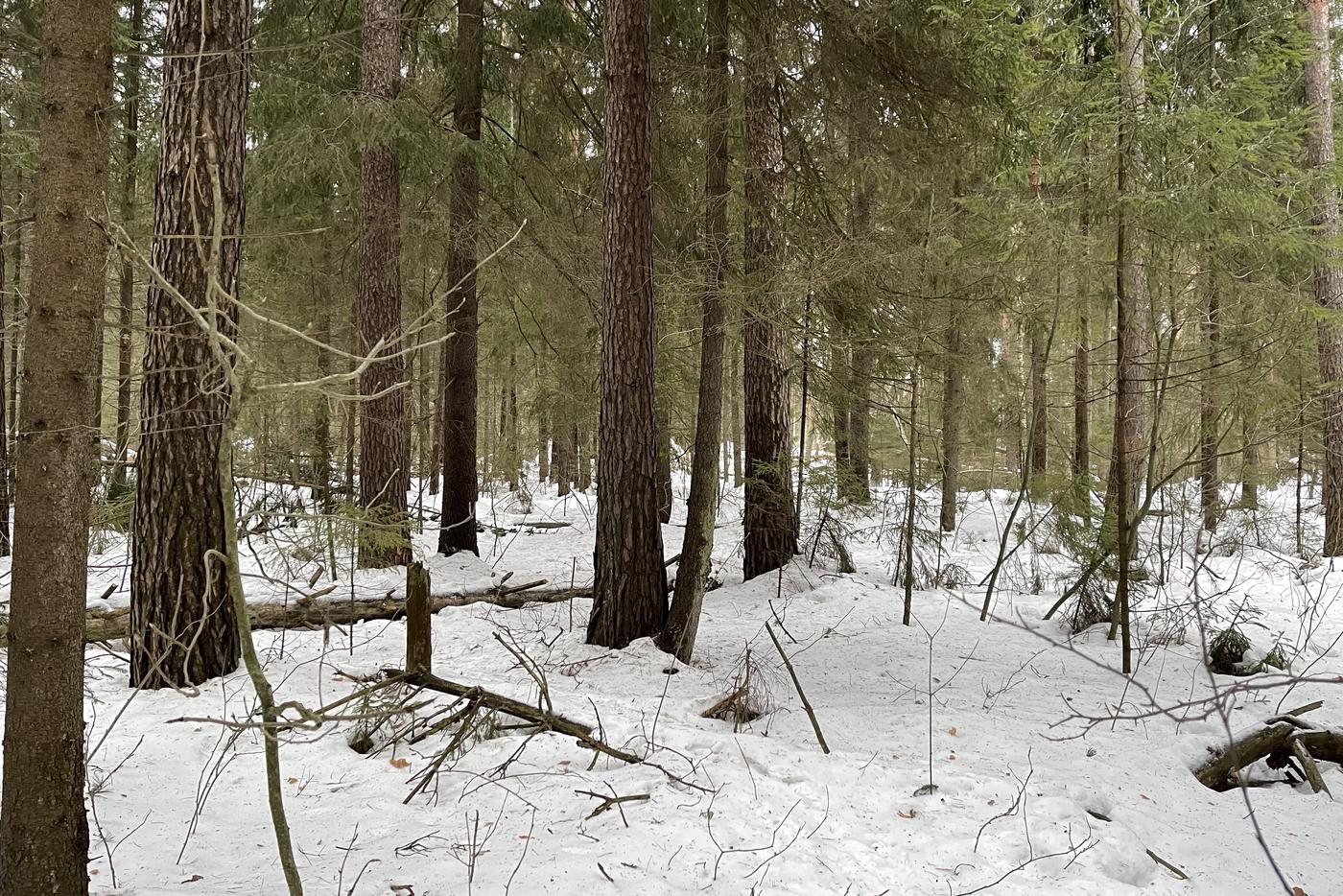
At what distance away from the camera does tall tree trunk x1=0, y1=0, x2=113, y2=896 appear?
2.44m

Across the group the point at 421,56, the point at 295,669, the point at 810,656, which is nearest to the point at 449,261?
the point at 421,56

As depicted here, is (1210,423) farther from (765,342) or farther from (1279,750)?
(765,342)

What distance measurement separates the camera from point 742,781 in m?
4.11

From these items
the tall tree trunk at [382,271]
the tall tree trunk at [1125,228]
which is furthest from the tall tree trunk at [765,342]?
the tall tree trunk at [382,271]

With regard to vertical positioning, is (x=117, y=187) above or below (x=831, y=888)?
above

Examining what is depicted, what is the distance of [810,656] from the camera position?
260 inches

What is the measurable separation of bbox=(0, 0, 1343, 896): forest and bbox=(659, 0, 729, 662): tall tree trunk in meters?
0.05

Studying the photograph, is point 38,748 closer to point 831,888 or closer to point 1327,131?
point 831,888

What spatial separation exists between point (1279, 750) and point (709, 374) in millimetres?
4494

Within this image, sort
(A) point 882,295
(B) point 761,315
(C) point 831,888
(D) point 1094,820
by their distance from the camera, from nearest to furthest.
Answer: (C) point 831,888 → (D) point 1094,820 → (B) point 761,315 → (A) point 882,295

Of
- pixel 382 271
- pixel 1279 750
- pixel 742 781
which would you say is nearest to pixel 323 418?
pixel 382 271

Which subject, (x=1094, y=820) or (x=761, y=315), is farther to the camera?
(x=761, y=315)

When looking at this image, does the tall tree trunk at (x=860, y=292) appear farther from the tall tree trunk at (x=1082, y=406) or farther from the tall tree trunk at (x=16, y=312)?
the tall tree trunk at (x=16, y=312)

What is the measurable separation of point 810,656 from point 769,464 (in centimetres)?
259
